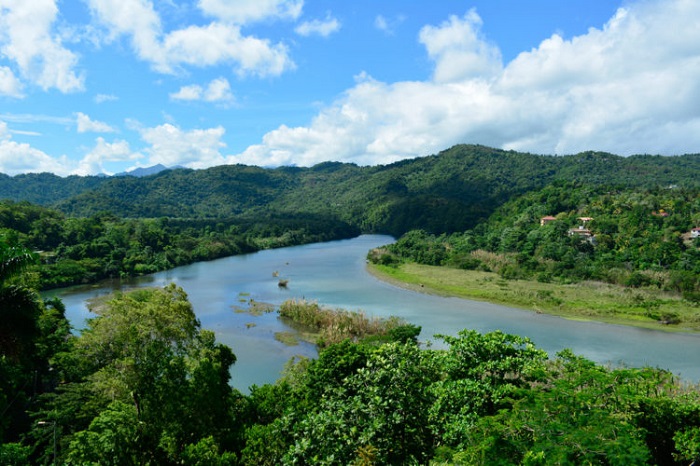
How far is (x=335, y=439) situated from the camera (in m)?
8.99

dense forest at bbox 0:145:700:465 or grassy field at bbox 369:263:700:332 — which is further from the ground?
dense forest at bbox 0:145:700:465

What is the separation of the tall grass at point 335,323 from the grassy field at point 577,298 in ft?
56.4

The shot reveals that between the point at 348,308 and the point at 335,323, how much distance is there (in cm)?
1035

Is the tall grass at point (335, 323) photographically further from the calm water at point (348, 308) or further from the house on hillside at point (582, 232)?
the house on hillside at point (582, 232)

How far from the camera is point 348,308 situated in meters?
44.8

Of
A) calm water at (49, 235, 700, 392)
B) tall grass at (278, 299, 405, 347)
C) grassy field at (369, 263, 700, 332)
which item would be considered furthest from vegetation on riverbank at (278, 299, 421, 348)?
grassy field at (369, 263, 700, 332)

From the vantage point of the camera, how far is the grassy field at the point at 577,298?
1512 inches

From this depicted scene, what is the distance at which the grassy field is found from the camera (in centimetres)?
3841

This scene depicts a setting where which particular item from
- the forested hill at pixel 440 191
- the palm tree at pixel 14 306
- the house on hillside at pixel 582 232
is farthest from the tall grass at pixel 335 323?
the forested hill at pixel 440 191

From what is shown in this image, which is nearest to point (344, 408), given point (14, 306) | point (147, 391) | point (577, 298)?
point (14, 306)

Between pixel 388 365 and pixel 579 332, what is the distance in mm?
31977

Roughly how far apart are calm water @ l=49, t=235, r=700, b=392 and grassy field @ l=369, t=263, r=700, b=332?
2109 millimetres

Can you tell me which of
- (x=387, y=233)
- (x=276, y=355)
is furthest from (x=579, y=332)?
(x=387, y=233)

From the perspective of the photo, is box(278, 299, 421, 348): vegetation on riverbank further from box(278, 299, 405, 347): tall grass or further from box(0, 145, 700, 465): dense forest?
box(0, 145, 700, 465): dense forest
